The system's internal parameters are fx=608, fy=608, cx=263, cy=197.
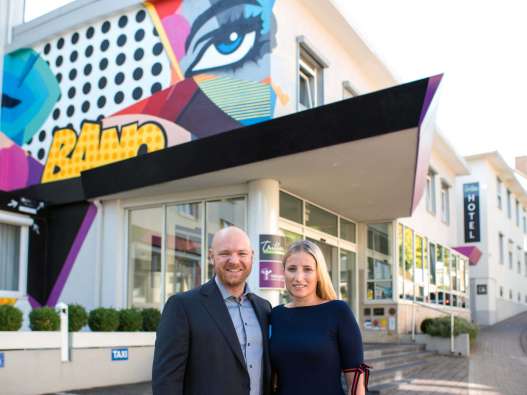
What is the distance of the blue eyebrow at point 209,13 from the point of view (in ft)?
39.2

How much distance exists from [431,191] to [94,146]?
12833 millimetres

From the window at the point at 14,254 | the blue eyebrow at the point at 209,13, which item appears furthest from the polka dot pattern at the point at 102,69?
the window at the point at 14,254

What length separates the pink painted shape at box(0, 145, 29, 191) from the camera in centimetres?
1524

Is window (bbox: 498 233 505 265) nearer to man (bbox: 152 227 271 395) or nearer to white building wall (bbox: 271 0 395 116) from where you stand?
white building wall (bbox: 271 0 395 116)

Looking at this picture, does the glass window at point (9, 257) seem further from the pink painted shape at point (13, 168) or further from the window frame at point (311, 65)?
the window frame at point (311, 65)

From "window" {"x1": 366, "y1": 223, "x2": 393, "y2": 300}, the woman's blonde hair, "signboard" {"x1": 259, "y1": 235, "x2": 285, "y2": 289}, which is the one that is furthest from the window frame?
the woman's blonde hair

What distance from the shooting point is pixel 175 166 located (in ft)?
32.9

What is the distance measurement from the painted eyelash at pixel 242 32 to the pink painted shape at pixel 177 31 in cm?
53

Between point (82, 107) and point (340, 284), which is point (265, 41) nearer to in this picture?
point (82, 107)

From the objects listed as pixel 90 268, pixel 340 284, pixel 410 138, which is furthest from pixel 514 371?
pixel 90 268

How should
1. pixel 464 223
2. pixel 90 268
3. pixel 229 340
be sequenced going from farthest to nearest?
pixel 464 223 < pixel 90 268 < pixel 229 340

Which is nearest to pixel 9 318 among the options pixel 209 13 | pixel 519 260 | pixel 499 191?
pixel 209 13

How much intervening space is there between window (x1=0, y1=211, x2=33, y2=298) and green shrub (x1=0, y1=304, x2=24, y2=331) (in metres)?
4.80

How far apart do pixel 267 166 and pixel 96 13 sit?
692 cm
